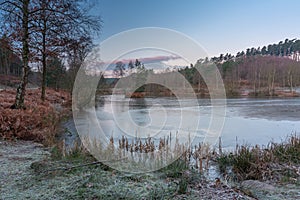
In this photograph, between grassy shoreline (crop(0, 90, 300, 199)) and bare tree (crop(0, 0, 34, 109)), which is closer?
grassy shoreline (crop(0, 90, 300, 199))

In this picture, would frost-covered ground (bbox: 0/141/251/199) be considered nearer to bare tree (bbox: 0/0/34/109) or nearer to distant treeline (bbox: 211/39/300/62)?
bare tree (bbox: 0/0/34/109)

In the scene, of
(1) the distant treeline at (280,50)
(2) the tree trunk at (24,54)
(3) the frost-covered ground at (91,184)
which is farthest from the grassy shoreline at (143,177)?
(1) the distant treeline at (280,50)

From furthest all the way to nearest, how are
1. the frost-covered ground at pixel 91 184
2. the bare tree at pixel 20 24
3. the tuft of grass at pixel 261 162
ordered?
the bare tree at pixel 20 24, the tuft of grass at pixel 261 162, the frost-covered ground at pixel 91 184

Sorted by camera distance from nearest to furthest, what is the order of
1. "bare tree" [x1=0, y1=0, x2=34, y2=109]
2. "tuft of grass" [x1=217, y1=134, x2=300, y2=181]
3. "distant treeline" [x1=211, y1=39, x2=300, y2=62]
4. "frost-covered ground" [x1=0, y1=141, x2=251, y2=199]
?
"frost-covered ground" [x1=0, y1=141, x2=251, y2=199] < "tuft of grass" [x1=217, y1=134, x2=300, y2=181] < "bare tree" [x1=0, y1=0, x2=34, y2=109] < "distant treeline" [x1=211, y1=39, x2=300, y2=62]

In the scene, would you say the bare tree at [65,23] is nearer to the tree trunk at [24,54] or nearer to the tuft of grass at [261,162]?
the tree trunk at [24,54]

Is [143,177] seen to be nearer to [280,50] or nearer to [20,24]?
[20,24]

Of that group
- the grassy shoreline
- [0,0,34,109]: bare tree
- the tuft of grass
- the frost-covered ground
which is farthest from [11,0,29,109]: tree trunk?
the tuft of grass

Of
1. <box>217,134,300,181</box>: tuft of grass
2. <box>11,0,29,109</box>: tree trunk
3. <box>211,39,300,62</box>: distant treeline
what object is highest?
<box>211,39,300,62</box>: distant treeline

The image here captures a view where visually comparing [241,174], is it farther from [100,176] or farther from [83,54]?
[83,54]

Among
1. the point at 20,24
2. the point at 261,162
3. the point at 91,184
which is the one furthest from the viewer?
the point at 20,24

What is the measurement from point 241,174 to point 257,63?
53.7 meters

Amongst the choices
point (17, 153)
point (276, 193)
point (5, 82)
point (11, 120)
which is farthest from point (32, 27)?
point (5, 82)

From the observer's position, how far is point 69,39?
388 inches

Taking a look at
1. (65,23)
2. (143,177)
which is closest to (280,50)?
(65,23)
